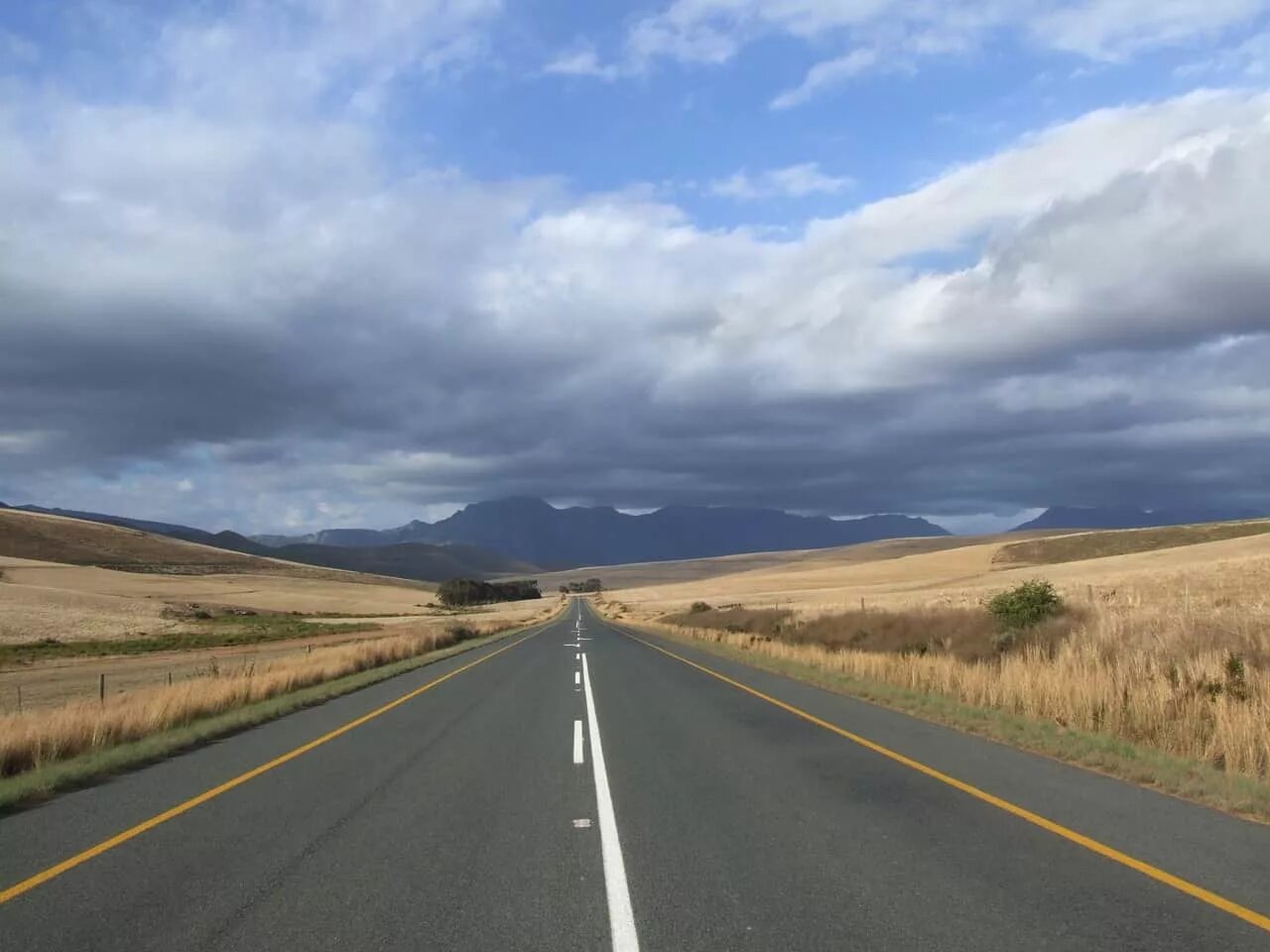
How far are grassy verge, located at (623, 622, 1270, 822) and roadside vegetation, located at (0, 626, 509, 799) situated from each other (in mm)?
12192

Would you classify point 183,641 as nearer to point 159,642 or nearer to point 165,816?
point 159,642

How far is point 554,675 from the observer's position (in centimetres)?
2709

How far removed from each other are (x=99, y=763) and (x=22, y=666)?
4033 cm

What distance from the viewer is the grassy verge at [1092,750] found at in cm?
968

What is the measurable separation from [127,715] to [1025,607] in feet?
76.6

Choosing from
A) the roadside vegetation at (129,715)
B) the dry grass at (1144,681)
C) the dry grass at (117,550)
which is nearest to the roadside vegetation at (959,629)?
the dry grass at (1144,681)

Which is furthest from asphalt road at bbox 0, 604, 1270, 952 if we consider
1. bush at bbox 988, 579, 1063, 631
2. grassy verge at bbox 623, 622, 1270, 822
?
bush at bbox 988, 579, 1063, 631

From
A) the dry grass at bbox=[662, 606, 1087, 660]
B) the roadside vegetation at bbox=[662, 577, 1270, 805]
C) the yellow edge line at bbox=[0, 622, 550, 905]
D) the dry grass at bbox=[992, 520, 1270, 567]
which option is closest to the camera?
the yellow edge line at bbox=[0, 622, 550, 905]

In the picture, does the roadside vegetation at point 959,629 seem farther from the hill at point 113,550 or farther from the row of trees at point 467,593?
the hill at point 113,550

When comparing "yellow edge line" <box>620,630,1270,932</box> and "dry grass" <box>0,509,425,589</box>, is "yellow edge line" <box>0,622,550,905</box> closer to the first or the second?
"yellow edge line" <box>620,630,1270,932</box>

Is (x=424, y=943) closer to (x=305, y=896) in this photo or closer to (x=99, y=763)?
(x=305, y=896)

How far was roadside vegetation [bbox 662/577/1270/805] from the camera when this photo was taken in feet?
41.4

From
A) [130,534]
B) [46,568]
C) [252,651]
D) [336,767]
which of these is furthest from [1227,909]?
[130,534]

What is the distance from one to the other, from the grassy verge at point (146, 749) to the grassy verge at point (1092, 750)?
11499 millimetres
